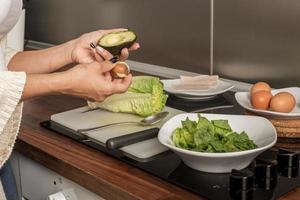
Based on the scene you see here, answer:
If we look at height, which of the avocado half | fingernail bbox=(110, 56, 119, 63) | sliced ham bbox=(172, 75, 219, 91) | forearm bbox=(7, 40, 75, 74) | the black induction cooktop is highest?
the avocado half

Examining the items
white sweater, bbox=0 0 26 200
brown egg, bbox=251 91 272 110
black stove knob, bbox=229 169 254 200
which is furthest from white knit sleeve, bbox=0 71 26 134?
brown egg, bbox=251 91 272 110

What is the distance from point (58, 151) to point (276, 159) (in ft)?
Result: 1.35

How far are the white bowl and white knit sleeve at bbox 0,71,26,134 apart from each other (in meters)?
0.25

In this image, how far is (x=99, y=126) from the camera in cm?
109

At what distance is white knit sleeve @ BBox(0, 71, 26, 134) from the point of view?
853 mm

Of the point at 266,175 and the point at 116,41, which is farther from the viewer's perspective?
the point at 116,41

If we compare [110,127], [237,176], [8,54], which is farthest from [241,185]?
[8,54]

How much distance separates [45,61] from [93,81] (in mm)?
261

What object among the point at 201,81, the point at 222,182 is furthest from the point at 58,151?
the point at 201,81

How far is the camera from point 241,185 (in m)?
0.77

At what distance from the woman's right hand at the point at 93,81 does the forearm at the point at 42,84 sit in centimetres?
1

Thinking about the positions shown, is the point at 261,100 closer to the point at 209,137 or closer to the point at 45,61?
the point at 209,137

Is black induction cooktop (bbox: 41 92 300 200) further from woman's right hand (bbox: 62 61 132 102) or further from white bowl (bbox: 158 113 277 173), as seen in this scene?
woman's right hand (bbox: 62 61 132 102)

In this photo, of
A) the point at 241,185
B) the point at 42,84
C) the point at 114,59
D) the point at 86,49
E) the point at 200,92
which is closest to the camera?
the point at 241,185
